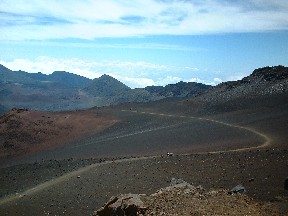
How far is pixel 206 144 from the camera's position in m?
34.8

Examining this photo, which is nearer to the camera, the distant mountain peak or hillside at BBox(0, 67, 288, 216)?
hillside at BBox(0, 67, 288, 216)

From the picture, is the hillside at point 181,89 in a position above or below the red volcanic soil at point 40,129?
above

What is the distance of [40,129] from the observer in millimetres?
48656

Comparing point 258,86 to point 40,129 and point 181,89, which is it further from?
point 181,89

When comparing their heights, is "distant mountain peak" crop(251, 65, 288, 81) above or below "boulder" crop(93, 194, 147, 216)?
above

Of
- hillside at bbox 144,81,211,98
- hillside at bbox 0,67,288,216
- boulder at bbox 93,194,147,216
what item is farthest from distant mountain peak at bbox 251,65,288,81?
boulder at bbox 93,194,147,216

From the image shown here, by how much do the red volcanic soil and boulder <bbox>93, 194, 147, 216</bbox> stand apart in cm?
3209

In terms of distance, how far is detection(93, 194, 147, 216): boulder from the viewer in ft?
40.3

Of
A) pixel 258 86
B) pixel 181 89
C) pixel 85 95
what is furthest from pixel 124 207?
pixel 85 95

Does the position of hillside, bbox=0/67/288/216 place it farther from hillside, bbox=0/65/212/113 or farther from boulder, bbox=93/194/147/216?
hillside, bbox=0/65/212/113

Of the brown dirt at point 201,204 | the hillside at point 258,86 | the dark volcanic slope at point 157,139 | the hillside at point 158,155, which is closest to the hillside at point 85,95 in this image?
the hillside at point 258,86

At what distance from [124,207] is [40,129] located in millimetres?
38879

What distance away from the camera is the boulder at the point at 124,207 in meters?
12.3

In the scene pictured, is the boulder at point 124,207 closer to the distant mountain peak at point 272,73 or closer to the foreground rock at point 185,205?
the foreground rock at point 185,205
